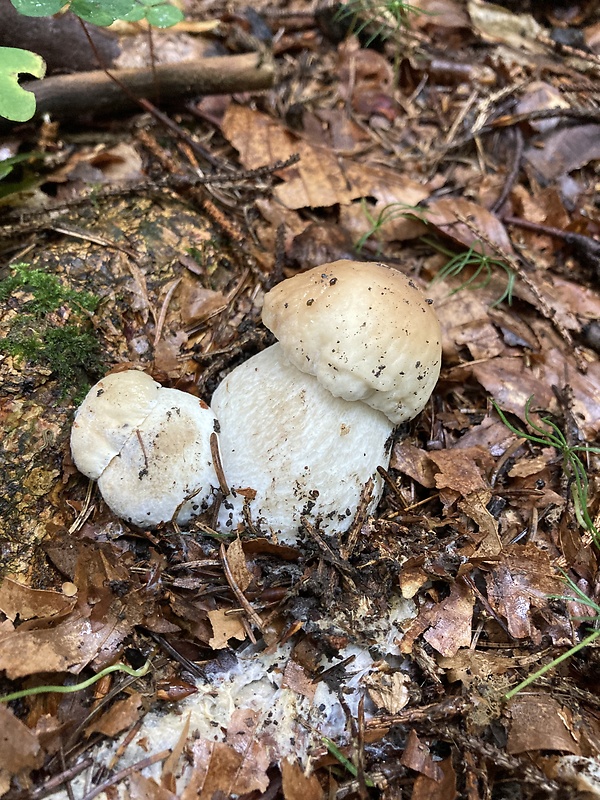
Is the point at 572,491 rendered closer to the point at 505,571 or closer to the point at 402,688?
the point at 505,571

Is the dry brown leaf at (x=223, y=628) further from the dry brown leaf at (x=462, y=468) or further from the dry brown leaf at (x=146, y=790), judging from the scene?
the dry brown leaf at (x=462, y=468)

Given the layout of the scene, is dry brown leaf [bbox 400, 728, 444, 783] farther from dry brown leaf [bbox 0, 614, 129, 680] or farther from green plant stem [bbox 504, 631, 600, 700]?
dry brown leaf [bbox 0, 614, 129, 680]

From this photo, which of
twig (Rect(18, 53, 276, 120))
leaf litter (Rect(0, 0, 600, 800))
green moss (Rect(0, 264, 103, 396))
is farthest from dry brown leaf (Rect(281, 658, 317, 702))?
twig (Rect(18, 53, 276, 120))

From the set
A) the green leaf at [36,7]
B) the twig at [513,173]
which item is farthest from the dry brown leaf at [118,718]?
the twig at [513,173]

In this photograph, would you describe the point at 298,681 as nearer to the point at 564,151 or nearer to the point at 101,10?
the point at 101,10

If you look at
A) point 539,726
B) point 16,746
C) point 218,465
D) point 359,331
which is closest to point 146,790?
point 16,746

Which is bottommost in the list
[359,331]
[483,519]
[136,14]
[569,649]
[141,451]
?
[569,649]

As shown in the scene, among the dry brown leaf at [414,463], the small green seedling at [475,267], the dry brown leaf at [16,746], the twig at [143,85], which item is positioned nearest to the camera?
the dry brown leaf at [16,746]
